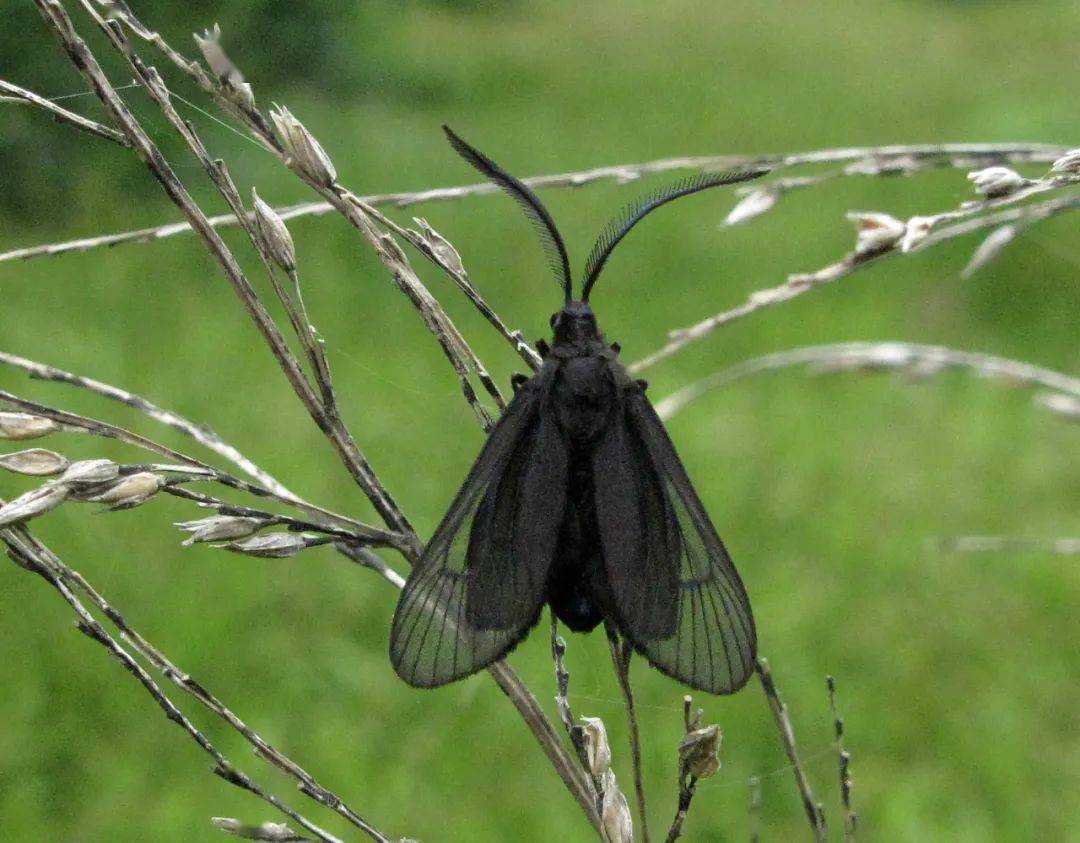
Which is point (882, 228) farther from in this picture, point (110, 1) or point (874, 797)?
point (874, 797)

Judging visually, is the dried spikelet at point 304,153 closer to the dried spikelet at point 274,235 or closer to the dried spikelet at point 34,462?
the dried spikelet at point 274,235

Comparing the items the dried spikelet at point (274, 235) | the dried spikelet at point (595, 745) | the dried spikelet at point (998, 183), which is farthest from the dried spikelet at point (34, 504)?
the dried spikelet at point (998, 183)

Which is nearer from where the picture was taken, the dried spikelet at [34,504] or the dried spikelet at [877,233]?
the dried spikelet at [34,504]

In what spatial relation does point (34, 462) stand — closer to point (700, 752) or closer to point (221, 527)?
point (221, 527)

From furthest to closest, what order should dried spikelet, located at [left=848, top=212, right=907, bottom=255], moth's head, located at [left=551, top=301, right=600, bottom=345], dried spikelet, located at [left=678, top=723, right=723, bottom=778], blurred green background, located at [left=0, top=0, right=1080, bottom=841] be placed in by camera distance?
1. blurred green background, located at [left=0, top=0, right=1080, bottom=841]
2. moth's head, located at [left=551, top=301, right=600, bottom=345]
3. dried spikelet, located at [left=848, top=212, right=907, bottom=255]
4. dried spikelet, located at [left=678, top=723, right=723, bottom=778]

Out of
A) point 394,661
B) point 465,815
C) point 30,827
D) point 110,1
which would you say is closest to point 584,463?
point 394,661

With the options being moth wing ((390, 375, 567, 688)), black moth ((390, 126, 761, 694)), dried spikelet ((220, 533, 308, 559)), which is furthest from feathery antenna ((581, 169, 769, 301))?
dried spikelet ((220, 533, 308, 559))

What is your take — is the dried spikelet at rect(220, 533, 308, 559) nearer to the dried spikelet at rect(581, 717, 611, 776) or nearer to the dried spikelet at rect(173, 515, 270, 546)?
the dried spikelet at rect(173, 515, 270, 546)
